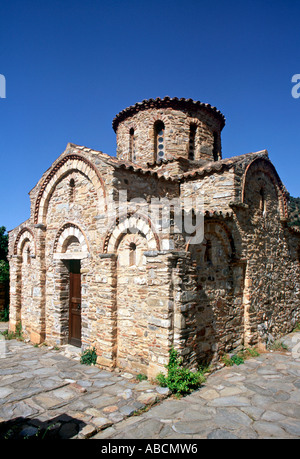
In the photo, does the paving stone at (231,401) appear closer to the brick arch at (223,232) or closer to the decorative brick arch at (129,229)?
the decorative brick arch at (129,229)

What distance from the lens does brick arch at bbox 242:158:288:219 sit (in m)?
8.04

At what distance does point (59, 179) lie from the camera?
845 cm

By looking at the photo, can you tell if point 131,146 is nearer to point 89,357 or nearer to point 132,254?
point 132,254

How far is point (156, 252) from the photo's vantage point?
5.43 meters

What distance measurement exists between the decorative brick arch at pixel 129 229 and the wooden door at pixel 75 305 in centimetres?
189

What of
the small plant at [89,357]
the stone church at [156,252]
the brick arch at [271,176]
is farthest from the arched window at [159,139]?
the small plant at [89,357]

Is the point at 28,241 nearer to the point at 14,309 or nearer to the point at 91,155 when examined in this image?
the point at 14,309

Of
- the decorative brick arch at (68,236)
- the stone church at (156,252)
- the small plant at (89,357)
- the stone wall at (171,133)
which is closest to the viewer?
the stone church at (156,252)

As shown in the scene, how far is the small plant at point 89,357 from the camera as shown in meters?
6.73

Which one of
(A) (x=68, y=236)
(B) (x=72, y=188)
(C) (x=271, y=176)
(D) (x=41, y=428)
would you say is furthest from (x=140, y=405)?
(C) (x=271, y=176)

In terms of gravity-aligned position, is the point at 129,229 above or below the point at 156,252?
above

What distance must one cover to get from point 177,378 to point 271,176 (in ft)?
22.2

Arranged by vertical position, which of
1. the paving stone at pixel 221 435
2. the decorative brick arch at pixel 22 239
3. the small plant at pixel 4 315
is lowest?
the small plant at pixel 4 315

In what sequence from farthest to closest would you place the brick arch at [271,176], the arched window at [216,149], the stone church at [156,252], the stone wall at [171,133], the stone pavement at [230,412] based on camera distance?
the arched window at [216,149] < the stone wall at [171,133] < the brick arch at [271,176] < the stone church at [156,252] < the stone pavement at [230,412]
